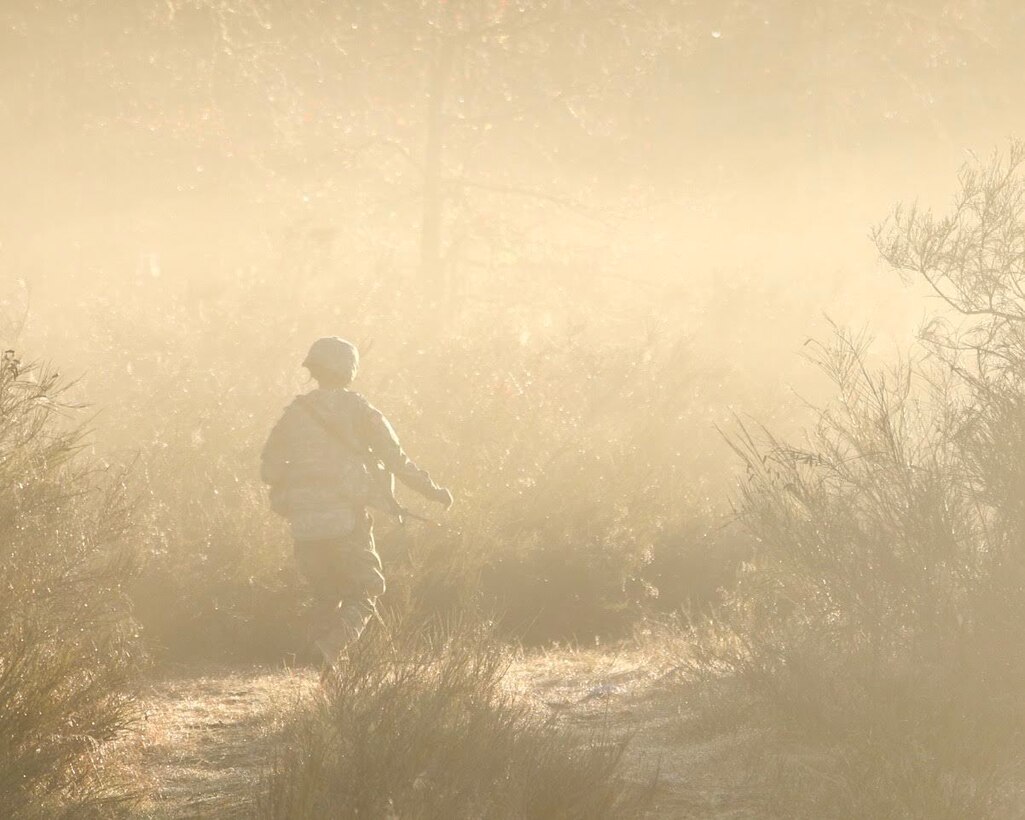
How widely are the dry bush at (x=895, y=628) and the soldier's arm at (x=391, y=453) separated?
162cm

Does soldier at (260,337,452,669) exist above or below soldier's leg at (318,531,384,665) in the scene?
above

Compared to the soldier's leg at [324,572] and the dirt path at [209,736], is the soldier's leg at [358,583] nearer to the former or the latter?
the soldier's leg at [324,572]

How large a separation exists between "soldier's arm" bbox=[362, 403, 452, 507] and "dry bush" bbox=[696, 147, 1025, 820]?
162cm

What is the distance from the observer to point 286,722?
4.42 meters

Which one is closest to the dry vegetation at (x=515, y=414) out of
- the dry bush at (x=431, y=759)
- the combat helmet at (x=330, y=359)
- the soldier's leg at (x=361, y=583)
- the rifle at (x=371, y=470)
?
the dry bush at (x=431, y=759)

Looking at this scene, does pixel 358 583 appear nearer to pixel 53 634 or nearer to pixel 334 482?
pixel 334 482

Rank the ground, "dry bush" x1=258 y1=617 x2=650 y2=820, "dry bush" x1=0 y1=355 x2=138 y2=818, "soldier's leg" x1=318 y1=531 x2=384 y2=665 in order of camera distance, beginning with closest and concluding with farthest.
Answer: "dry bush" x1=258 y1=617 x2=650 y2=820, "dry bush" x1=0 y1=355 x2=138 y2=818, the ground, "soldier's leg" x1=318 y1=531 x2=384 y2=665

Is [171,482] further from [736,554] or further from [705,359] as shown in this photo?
[705,359]

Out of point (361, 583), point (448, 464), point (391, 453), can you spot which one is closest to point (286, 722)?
point (361, 583)

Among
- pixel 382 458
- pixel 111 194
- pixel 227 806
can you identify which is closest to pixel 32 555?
pixel 227 806

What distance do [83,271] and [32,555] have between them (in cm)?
1723

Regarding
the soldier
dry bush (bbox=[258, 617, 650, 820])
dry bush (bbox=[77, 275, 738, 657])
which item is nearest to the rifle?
the soldier

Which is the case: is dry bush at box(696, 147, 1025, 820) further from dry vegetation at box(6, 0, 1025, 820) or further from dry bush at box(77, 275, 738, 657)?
dry bush at box(77, 275, 738, 657)

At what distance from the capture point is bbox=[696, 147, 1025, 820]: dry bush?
14.3 feet
